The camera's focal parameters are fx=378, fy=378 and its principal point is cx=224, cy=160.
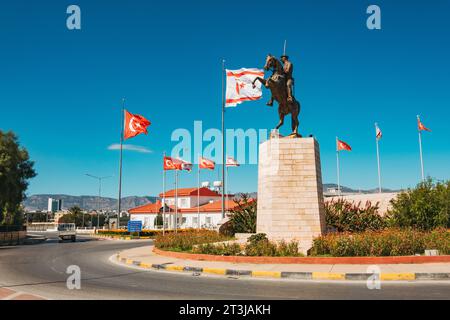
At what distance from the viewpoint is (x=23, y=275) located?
13.2m

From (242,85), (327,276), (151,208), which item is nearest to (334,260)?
(327,276)

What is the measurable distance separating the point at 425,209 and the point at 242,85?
1462cm

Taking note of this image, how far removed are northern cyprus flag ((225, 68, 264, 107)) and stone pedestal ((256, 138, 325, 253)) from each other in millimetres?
9677

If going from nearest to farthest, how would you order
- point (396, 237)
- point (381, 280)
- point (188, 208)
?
point (381, 280) → point (396, 237) → point (188, 208)

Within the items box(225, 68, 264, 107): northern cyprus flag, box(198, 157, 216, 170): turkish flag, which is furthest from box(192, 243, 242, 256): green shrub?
box(198, 157, 216, 170): turkish flag

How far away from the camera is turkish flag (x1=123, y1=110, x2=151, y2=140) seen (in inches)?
1204

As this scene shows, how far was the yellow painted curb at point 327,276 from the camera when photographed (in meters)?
11.6

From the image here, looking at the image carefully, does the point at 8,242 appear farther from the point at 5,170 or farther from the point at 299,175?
the point at 299,175

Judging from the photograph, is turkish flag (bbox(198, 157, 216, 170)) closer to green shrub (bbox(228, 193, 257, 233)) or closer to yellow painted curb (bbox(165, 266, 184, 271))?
green shrub (bbox(228, 193, 257, 233))

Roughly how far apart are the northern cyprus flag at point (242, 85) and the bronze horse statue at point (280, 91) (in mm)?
8092

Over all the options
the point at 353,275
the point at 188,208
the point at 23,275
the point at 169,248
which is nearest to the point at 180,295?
the point at 353,275

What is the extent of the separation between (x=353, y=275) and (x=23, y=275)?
36.4 feet

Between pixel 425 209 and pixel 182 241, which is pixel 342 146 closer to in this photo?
pixel 425 209

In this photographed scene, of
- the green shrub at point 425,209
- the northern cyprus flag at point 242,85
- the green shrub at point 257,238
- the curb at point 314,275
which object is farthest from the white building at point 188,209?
the curb at point 314,275
